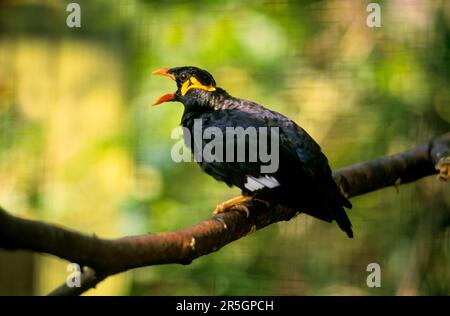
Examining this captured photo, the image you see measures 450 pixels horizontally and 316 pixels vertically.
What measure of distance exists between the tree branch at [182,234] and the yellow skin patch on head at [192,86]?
35 centimetres

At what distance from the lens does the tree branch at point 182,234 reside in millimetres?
847

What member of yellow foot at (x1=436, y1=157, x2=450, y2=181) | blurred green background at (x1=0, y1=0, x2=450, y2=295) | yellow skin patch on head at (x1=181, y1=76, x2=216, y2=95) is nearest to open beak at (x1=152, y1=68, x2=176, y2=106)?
yellow skin patch on head at (x1=181, y1=76, x2=216, y2=95)

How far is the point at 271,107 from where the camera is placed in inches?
78.0

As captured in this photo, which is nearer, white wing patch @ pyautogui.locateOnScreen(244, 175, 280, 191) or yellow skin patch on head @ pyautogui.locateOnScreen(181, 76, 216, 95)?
white wing patch @ pyautogui.locateOnScreen(244, 175, 280, 191)

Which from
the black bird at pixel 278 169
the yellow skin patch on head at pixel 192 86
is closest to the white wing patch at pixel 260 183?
the black bird at pixel 278 169

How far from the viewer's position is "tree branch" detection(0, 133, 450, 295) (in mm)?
847

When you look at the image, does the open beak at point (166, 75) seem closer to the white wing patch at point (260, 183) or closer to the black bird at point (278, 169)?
the black bird at point (278, 169)

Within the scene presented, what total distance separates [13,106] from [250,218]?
3.33ft

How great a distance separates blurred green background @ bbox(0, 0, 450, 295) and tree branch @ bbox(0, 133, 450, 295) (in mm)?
250

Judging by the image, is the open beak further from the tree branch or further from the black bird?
the tree branch

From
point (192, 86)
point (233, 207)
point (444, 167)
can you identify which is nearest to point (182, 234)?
point (233, 207)

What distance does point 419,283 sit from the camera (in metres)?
1.93
